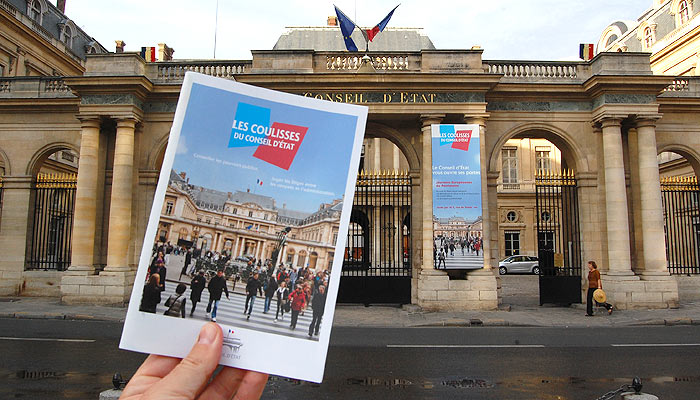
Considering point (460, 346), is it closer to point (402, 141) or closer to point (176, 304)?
point (402, 141)

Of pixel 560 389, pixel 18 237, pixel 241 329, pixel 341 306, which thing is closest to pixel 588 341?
pixel 560 389

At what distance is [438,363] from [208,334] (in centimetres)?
757

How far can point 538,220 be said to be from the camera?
1642 centimetres

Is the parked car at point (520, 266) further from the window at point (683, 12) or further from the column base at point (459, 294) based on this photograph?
the column base at point (459, 294)

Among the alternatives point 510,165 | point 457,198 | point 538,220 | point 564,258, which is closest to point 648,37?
point 510,165

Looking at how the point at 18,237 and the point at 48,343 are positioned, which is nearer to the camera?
the point at 48,343

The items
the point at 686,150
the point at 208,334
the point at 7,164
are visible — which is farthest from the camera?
the point at 7,164

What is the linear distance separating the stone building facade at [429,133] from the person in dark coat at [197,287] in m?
14.6

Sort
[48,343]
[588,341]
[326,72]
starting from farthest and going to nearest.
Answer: [326,72] < [588,341] < [48,343]

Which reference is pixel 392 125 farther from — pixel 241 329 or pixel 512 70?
pixel 241 329

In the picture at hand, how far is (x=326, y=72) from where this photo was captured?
54.7 feet

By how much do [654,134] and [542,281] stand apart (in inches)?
249

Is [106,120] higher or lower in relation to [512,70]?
lower

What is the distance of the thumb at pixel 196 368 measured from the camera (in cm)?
159
